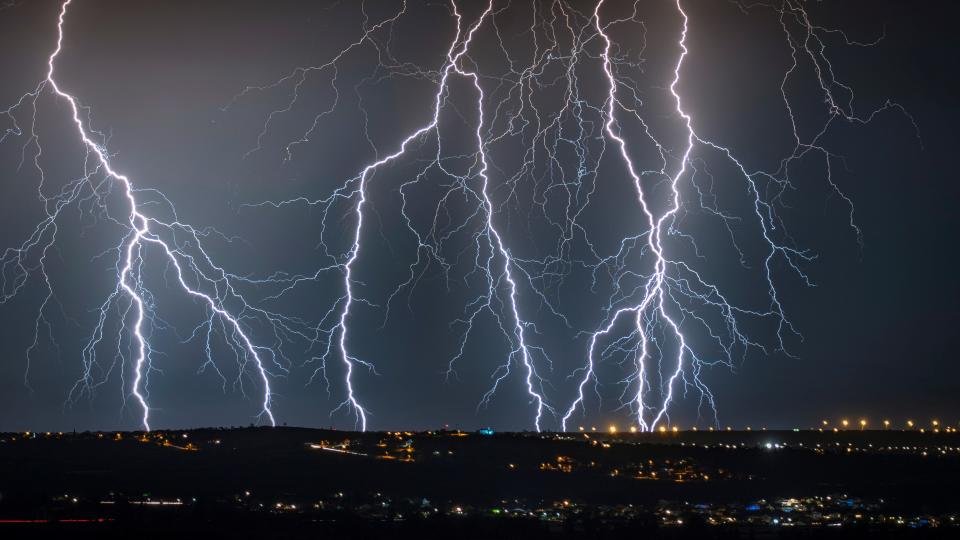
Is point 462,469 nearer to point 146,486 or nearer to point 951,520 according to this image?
point 146,486

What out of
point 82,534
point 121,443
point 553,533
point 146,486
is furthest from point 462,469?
point 82,534

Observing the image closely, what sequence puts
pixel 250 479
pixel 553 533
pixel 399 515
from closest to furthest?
1. pixel 553 533
2. pixel 399 515
3. pixel 250 479

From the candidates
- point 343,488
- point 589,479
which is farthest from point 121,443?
point 589,479

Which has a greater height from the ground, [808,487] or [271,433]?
[271,433]

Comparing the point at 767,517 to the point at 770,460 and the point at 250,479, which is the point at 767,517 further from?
the point at 250,479

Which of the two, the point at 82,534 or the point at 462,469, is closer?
the point at 82,534

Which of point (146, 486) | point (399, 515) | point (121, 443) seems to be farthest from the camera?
point (121, 443)
